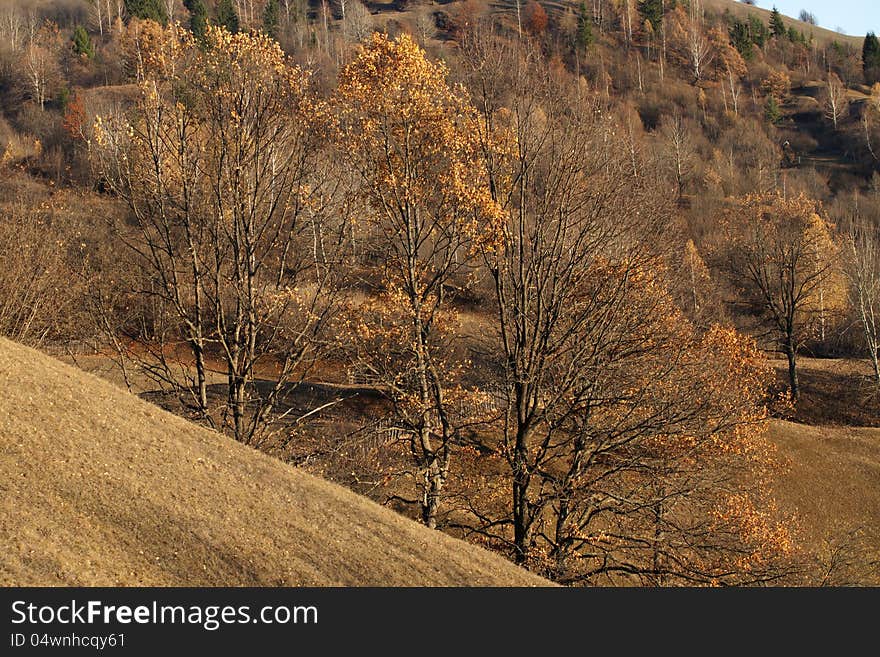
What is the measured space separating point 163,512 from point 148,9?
123313 mm

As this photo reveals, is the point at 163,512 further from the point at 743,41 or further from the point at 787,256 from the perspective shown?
the point at 743,41

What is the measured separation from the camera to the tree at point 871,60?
141375mm

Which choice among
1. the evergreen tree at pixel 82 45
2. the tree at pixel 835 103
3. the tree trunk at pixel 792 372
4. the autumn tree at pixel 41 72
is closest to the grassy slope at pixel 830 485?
the tree trunk at pixel 792 372

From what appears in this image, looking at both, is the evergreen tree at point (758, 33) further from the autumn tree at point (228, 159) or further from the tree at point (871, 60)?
the autumn tree at point (228, 159)

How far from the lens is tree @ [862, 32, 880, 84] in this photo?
141 meters

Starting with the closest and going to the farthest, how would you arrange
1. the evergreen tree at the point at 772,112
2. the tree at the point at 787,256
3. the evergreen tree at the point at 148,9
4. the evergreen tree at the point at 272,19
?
the tree at the point at 787,256 → the evergreen tree at the point at 148,9 → the evergreen tree at the point at 272,19 → the evergreen tree at the point at 772,112

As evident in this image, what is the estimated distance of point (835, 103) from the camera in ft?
415

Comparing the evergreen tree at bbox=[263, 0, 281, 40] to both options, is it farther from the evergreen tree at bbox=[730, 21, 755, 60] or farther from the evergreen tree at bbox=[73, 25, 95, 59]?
the evergreen tree at bbox=[730, 21, 755, 60]

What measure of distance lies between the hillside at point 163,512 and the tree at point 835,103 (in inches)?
5304

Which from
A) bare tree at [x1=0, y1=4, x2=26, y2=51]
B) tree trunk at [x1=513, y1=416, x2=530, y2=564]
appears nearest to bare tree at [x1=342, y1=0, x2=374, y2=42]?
bare tree at [x1=0, y1=4, x2=26, y2=51]

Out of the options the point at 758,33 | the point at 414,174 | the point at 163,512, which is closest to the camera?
the point at 163,512

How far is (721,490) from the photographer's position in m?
23.6

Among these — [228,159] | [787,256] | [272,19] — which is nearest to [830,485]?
[787,256]

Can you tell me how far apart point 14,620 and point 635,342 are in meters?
18.5
